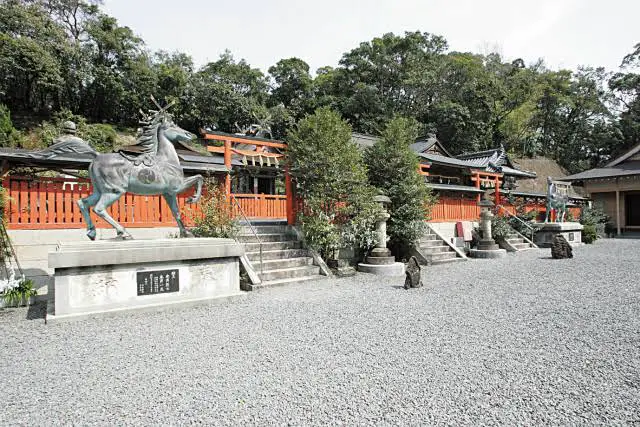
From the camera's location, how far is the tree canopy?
105ft

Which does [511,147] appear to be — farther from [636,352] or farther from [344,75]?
[636,352]

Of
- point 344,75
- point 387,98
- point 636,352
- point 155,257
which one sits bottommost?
point 636,352

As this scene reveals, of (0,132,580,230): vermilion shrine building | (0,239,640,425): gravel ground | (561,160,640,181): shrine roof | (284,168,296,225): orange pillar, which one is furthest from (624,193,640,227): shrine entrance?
(284,168,296,225): orange pillar

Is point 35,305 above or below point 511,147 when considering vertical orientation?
below

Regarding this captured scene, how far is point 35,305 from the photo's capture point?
6.41m

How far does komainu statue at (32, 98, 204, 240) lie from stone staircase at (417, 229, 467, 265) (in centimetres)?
716

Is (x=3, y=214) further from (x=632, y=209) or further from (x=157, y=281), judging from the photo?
(x=632, y=209)

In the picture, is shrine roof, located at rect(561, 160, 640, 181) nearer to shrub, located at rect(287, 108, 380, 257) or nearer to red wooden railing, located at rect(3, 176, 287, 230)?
shrub, located at rect(287, 108, 380, 257)

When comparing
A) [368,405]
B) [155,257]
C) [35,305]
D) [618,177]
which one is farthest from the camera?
[618,177]

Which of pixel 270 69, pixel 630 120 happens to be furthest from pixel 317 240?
pixel 630 120

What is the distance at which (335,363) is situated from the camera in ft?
12.3

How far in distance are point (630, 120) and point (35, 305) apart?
4796 cm

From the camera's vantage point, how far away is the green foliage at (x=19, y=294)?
598cm

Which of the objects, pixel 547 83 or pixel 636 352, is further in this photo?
pixel 547 83
